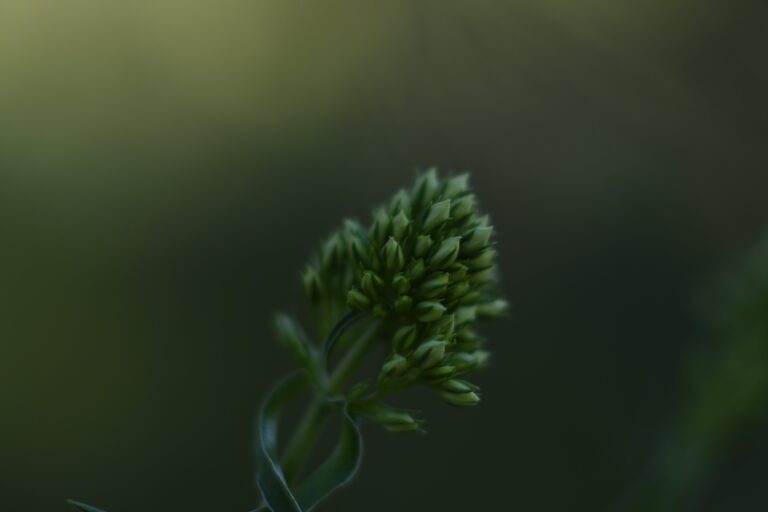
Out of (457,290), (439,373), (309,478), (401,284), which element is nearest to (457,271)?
(457,290)

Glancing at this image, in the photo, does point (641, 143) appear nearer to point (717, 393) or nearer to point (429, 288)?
point (717, 393)

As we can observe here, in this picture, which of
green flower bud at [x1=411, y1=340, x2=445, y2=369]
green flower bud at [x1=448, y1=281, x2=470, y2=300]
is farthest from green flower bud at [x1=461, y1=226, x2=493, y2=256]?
green flower bud at [x1=411, y1=340, x2=445, y2=369]

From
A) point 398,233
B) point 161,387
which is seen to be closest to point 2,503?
point 161,387

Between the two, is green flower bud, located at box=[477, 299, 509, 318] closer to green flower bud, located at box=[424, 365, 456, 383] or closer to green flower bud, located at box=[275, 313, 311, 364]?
green flower bud, located at box=[424, 365, 456, 383]

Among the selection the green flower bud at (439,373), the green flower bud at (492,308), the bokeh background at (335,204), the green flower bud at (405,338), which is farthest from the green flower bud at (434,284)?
the bokeh background at (335,204)

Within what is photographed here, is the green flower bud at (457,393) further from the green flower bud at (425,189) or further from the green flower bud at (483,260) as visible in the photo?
the green flower bud at (425,189)
